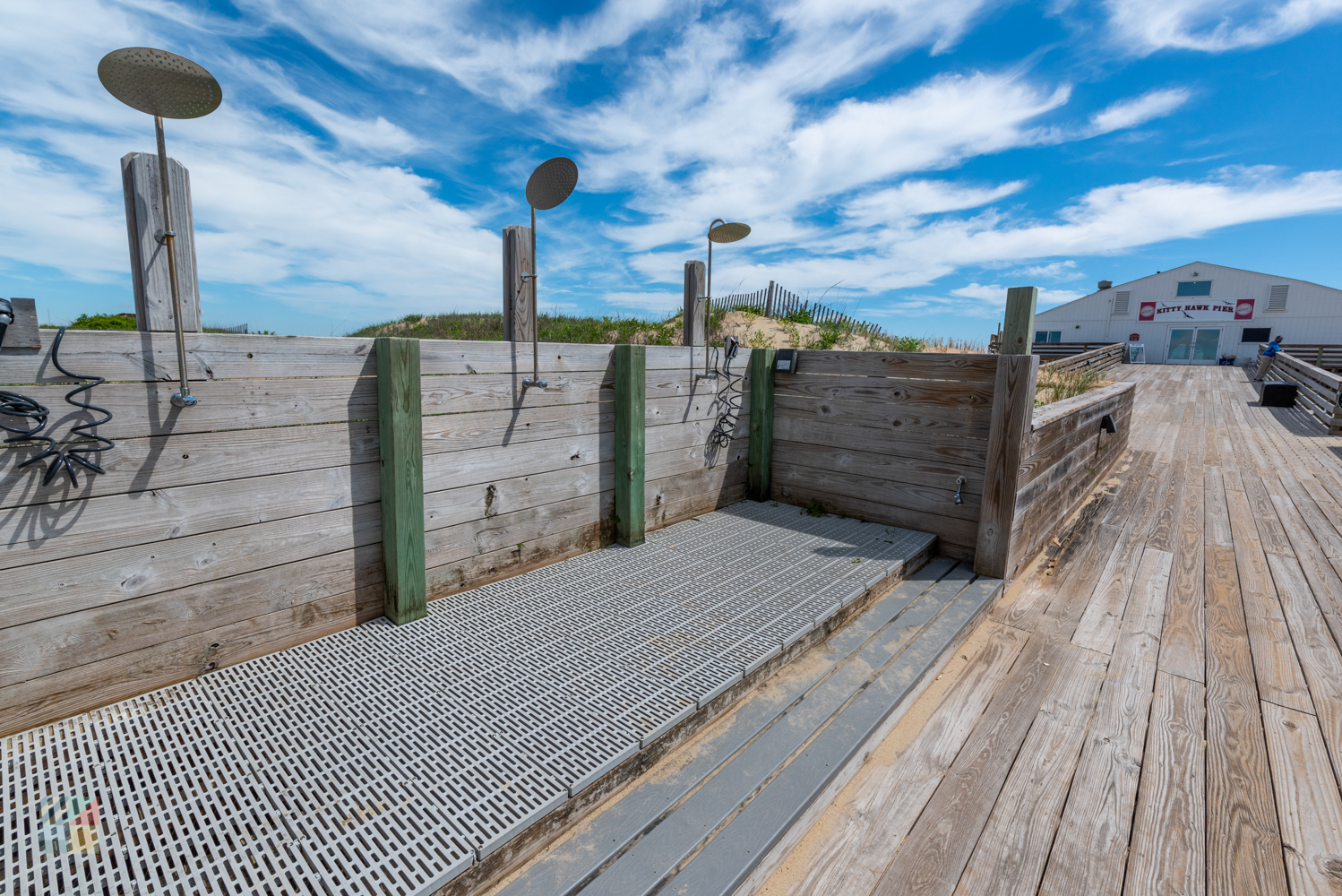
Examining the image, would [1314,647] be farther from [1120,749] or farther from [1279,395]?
[1279,395]

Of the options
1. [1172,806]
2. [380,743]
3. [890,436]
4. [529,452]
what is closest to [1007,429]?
[890,436]

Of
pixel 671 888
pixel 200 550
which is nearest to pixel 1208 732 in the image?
pixel 671 888

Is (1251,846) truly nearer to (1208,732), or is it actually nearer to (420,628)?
(1208,732)

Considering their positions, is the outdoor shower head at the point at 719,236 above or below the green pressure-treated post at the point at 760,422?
above

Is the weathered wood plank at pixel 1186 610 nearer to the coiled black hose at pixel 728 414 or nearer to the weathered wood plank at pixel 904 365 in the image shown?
the weathered wood plank at pixel 904 365

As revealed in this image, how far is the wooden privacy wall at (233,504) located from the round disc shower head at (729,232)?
1.52 m

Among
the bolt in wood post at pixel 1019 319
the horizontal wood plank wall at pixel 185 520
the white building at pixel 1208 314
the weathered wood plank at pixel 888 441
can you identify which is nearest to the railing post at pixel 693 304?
the weathered wood plank at pixel 888 441

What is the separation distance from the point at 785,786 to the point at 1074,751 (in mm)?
1107

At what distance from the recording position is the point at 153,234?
1.85 meters

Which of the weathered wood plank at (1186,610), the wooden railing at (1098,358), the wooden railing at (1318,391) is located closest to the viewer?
the weathered wood plank at (1186,610)

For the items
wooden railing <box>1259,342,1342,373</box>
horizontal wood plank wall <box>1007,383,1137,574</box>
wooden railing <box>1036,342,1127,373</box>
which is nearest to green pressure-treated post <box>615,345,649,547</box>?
horizontal wood plank wall <box>1007,383,1137,574</box>

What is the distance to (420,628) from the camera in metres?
2.44

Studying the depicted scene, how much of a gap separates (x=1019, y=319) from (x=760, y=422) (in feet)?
5.92

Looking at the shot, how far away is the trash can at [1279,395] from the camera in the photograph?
36.0 ft
